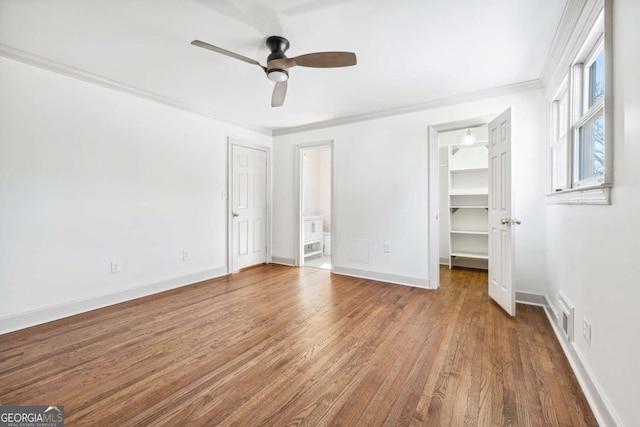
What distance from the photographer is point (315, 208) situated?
6.55m

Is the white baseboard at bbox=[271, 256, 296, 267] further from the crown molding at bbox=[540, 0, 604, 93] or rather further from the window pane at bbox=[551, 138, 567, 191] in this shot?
the crown molding at bbox=[540, 0, 604, 93]

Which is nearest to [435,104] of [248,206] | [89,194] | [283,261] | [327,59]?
[327,59]

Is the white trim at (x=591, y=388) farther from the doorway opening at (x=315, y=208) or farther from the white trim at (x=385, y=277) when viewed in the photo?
the doorway opening at (x=315, y=208)

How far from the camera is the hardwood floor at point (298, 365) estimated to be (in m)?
1.42

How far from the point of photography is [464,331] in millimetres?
2312

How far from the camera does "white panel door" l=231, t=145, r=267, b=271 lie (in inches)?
172

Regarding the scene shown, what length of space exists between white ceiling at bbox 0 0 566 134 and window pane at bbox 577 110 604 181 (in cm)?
81

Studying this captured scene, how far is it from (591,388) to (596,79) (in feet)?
6.30

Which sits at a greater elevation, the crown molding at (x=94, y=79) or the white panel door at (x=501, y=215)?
the crown molding at (x=94, y=79)

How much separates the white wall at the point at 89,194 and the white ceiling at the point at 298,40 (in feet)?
1.27

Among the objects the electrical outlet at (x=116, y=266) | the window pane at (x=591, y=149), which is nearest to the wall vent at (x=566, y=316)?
the window pane at (x=591, y=149)

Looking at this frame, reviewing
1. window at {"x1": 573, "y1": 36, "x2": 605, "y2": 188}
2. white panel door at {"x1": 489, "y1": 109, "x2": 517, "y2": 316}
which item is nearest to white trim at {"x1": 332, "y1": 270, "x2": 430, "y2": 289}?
white panel door at {"x1": 489, "y1": 109, "x2": 517, "y2": 316}

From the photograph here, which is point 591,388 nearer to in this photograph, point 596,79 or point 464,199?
point 596,79

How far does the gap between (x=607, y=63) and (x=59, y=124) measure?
13.6 ft
